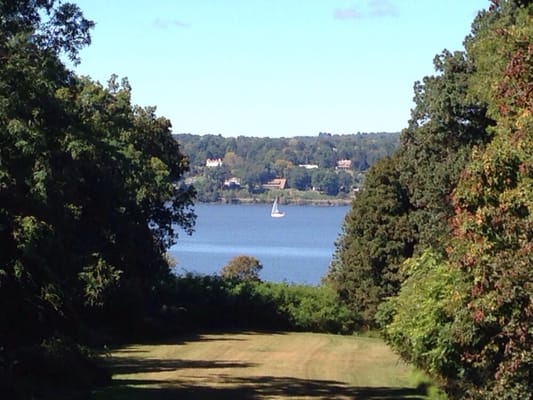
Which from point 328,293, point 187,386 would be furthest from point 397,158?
point 187,386

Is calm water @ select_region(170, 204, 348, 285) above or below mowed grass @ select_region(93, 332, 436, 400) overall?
below

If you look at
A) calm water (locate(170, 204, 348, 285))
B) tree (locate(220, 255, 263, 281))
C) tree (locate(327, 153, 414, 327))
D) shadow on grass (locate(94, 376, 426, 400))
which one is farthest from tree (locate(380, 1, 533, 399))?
calm water (locate(170, 204, 348, 285))

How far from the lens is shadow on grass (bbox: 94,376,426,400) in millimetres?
26156

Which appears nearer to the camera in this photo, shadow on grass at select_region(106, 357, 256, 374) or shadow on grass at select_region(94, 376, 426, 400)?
shadow on grass at select_region(94, 376, 426, 400)

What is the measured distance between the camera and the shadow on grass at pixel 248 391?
2616 cm

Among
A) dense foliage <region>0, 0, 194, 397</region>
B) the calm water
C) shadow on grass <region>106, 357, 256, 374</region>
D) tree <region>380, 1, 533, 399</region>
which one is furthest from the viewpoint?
the calm water

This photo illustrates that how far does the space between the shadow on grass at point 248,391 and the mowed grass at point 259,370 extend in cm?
2

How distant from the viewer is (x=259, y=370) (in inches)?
1347

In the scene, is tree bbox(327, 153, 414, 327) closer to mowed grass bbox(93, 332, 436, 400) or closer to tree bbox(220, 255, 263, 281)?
mowed grass bbox(93, 332, 436, 400)

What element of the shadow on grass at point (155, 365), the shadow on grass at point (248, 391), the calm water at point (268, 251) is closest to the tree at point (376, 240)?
the shadow on grass at point (155, 365)

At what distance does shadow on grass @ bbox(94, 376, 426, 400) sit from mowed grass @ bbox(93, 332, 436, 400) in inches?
0.9

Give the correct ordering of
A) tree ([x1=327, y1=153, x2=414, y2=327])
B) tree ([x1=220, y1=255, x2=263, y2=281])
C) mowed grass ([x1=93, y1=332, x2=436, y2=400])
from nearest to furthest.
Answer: mowed grass ([x1=93, y1=332, x2=436, y2=400]) → tree ([x1=327, y1=153, x2=414, y2=327]) → tree ([x1=220, y1=255, x2=263, y2=281])

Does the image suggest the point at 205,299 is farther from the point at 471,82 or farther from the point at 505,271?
the point at 505,271

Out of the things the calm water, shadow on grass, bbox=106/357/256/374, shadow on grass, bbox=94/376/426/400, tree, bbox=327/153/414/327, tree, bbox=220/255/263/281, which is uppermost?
tree, bbox=327/153/414/327
